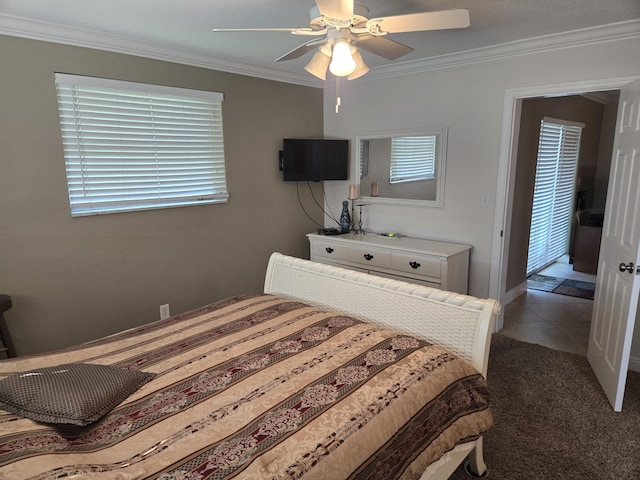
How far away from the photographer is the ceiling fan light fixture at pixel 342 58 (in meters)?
1.85

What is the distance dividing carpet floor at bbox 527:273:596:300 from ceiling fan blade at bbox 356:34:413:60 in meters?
3.66

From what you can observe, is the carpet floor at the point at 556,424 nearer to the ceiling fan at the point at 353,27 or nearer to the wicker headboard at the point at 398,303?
the wicker headboard at the point at 398,303

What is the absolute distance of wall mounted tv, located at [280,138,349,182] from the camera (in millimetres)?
4023

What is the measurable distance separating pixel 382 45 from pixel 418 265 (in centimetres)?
184

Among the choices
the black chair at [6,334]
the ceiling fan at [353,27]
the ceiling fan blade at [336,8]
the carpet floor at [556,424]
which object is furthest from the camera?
the black chair at [6,334]

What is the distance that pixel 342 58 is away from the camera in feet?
6.15

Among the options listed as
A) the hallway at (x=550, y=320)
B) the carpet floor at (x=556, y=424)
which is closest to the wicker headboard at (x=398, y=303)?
the carpet floor at (x=556, y=424)

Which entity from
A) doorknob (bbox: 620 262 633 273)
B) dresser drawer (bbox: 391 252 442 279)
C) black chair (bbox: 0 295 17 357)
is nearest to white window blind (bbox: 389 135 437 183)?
dresser drawer (bbox: 391 252 442 279)

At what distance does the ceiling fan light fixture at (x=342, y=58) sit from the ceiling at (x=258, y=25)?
0.53 meters

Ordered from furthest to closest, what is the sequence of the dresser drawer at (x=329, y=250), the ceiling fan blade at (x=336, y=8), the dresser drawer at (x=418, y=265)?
the dresser drawer at (x=329, y=250), the dresser drawer at (x=418, y=265), the ceiling fan blade at (x=336, y=8)

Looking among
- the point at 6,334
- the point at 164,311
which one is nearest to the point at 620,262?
the point at 164,311

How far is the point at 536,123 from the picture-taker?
162 inches

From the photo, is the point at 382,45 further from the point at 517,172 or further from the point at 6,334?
the point at 6,334

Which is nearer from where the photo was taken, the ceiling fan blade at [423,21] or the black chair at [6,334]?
the ceiling fan blade at [423,21]
